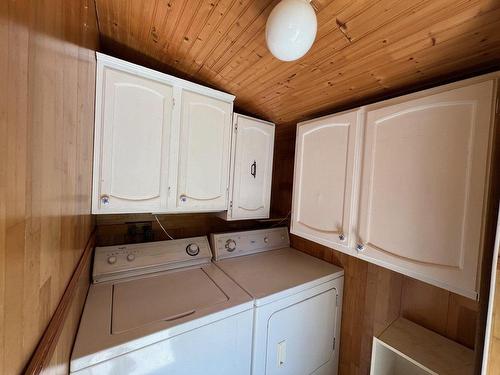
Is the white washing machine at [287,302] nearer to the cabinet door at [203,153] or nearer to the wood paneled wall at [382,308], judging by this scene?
the wood paneled wall at [382,308]

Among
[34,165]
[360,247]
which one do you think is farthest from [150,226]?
[360,247]

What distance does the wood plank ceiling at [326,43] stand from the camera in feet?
2.79

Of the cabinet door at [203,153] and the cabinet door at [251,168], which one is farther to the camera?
the cabinet door at [251,168]

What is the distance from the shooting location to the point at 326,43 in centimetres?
107

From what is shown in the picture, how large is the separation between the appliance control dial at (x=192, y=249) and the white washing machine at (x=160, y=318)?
49 mm

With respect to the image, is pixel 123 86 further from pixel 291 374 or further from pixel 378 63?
pixel 291 374

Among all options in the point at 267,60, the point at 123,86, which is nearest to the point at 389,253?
the point at 267,60

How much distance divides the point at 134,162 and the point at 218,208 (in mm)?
692

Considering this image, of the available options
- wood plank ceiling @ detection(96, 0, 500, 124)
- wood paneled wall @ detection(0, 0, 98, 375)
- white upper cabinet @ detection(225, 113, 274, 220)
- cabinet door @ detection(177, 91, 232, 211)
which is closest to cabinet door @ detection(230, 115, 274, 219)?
white upper cabinet @ detection(225, 113, 274, 220)

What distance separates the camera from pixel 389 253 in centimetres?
114

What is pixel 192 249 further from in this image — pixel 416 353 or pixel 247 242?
pixel 416 353

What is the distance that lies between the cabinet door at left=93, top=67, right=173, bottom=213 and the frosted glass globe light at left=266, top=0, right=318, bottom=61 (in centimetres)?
86

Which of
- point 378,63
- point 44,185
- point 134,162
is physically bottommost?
point 44,185

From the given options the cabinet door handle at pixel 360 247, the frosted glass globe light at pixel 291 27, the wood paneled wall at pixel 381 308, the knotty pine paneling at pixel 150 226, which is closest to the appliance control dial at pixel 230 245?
the knotty pine paneling at pixel 150 226
